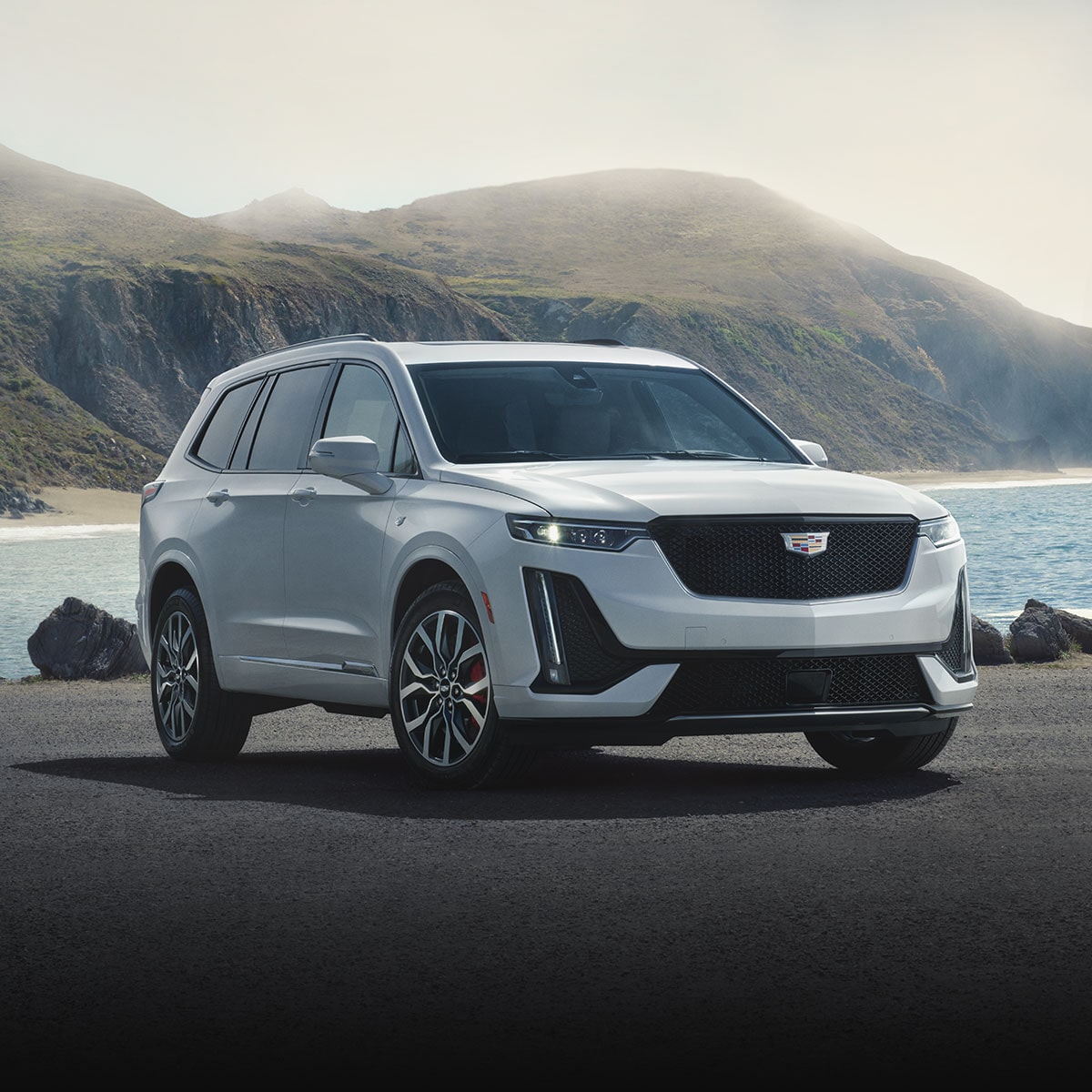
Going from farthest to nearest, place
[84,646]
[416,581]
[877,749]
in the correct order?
[84,646], [877,749], [416,581]

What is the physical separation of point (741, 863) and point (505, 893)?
36.0 inches

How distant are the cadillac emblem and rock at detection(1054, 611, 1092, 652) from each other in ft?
36.1

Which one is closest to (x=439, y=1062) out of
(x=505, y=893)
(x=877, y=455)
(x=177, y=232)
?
(x=505, y=893)

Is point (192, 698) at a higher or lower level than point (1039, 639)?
higher

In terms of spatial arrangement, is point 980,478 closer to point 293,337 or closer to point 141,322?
point 293,337

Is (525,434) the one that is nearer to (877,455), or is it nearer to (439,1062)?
(439,1062)

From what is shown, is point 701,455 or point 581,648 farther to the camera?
point 701,455

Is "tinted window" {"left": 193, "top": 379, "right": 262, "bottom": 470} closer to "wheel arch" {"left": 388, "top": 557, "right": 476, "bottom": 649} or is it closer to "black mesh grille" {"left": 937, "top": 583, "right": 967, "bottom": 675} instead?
"wheel arch" {"left": 388, "top": 557, "right": 476, "bottom": 649}

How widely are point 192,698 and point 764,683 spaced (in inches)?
144

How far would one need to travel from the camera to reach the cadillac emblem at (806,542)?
765 centimetres

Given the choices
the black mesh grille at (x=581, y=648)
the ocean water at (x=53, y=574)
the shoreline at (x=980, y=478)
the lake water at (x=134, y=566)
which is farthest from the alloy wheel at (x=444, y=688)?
the shoreline at (x=980, y=478)

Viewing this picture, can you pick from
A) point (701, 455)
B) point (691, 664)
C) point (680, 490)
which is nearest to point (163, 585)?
point (701, 455)

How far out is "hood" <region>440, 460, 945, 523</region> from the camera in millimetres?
7508

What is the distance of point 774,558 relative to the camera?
301 inches
